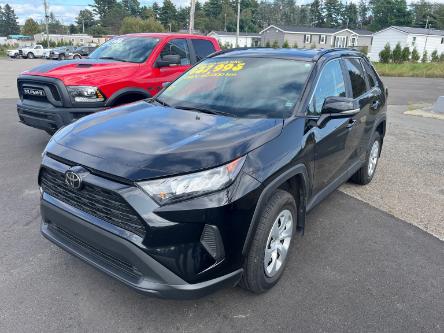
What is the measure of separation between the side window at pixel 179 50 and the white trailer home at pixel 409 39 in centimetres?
5367

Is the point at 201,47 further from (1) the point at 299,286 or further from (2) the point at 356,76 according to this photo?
(1) the point at 299,286

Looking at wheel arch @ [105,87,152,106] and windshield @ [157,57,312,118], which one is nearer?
windshield @ [157,57,312,118]

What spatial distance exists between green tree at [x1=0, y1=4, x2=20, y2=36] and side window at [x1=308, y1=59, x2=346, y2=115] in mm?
142077

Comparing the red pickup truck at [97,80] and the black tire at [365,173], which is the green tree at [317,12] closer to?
the red pickup truck at [97,80]

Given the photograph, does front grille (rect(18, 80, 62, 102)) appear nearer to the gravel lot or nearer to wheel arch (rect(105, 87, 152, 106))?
wheel arch (rect(105, 87, 152, 106))

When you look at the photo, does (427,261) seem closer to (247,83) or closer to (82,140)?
(247,83)

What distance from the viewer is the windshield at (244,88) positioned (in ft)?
11.2

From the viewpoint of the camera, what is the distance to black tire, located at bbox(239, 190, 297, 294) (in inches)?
106

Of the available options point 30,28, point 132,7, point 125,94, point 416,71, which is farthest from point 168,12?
point 125,94

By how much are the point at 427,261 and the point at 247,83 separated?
7.67 feet

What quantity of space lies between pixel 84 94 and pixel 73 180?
11.8ft

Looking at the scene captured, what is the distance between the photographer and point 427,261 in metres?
3.60

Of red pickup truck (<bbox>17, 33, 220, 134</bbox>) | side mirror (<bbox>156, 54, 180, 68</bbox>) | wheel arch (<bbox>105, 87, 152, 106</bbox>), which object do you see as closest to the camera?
red pickup truck (<bbox>17, 33, 220, 134</bbox>)

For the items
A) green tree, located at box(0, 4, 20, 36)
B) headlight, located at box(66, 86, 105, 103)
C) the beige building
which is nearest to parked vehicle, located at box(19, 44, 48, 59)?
the beige building
